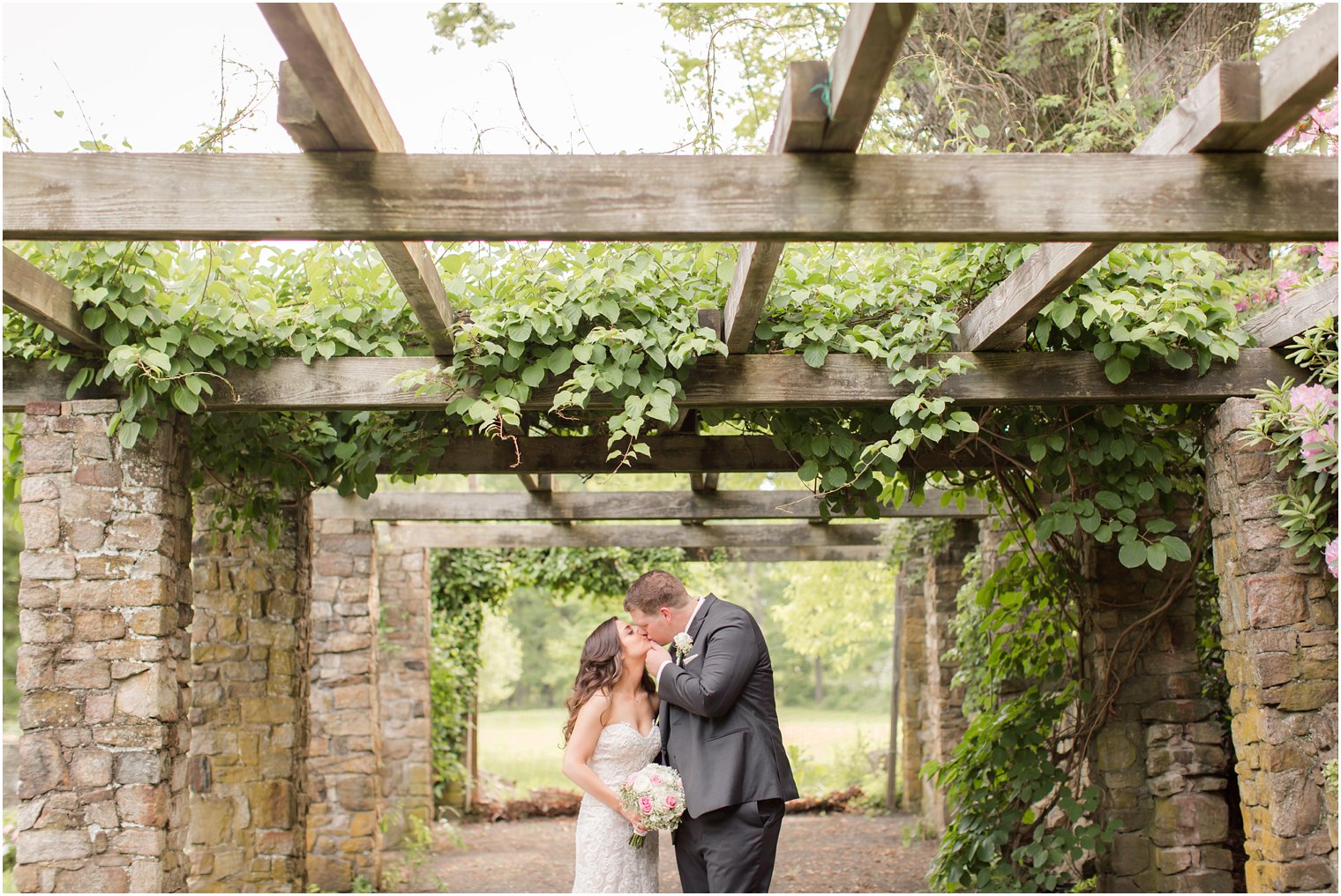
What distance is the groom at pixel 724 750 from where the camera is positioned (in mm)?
3574

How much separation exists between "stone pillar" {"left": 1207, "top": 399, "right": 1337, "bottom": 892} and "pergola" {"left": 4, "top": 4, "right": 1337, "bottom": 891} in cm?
5

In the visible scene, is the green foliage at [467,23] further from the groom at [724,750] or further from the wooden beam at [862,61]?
the wooden beam at [862,61]

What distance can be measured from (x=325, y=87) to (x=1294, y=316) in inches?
140

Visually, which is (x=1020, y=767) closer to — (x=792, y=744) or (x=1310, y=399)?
(x=1310, y=399)

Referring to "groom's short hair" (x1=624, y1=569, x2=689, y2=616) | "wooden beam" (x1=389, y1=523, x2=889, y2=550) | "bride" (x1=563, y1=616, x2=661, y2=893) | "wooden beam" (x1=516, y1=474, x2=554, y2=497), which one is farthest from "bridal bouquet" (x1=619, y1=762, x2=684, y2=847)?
"wooden beam" (x1=389, y1=523, x2=889, y2=550)

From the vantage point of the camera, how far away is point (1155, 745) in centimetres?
504

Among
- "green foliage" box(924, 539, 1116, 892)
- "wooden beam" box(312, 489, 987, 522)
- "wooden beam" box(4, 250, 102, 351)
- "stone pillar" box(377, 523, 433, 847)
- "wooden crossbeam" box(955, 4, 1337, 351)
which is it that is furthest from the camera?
"stone pillar" box(377, 523, 433, 847)

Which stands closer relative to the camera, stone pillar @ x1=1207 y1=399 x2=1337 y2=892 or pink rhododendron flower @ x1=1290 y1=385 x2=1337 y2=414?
pink rhododendron flower @ x1=1290 y1=385 x2=1337 y2=414

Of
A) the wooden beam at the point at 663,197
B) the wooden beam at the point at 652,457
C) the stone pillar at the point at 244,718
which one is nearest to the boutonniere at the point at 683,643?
the wooden beam at the point at 652,457

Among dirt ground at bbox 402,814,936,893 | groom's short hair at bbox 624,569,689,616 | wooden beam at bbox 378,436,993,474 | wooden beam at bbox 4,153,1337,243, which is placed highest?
wooden beam at bbox 4,153,1337,243

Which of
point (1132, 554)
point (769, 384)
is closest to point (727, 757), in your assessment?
point (769, 384)

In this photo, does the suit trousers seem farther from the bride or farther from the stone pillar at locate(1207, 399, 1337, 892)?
the stone pillar at locate(1207, 399, 1337, 892)

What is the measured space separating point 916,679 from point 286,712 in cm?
672

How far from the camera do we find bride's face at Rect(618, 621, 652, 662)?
398 centimetres
